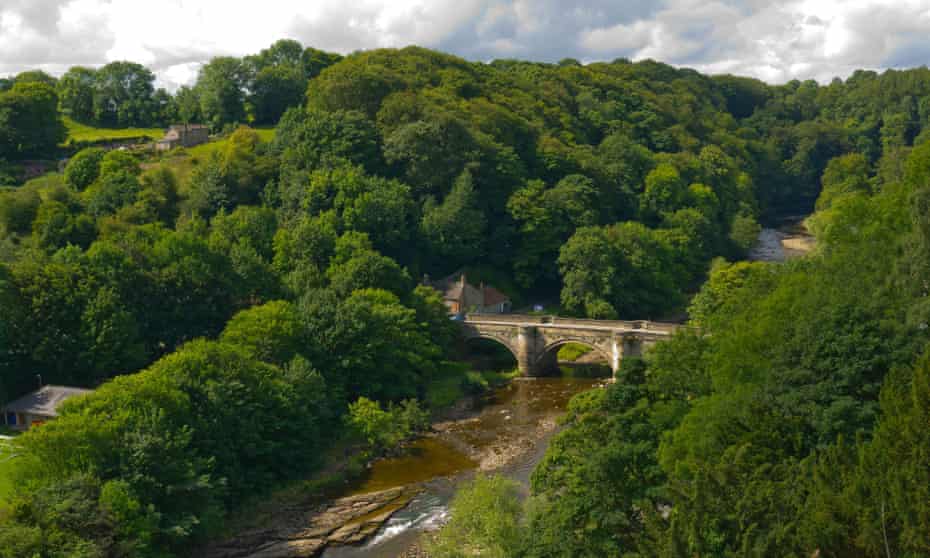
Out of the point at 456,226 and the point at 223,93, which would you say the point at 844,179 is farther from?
the point at 223,93

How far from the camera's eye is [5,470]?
3894 cm

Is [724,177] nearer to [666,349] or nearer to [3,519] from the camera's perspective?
[666,349]

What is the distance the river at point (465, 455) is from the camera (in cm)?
4084

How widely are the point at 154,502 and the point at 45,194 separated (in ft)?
144

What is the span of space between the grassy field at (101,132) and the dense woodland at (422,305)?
1962 millimetres

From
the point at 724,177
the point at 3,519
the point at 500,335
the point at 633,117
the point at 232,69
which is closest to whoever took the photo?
the point at 3,519

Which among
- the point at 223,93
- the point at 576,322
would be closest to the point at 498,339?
the point at 576,322

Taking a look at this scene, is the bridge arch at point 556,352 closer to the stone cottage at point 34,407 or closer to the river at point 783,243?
the stone cottage at point 34,407

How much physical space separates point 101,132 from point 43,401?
67803mm

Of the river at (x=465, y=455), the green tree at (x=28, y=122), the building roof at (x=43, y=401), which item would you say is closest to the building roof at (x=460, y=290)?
the river at (x=465, y=455)

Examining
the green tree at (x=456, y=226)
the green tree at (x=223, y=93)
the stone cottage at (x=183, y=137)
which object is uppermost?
the green tree at (x=223, y=93)

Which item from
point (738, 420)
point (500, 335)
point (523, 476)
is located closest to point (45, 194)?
point (500, 335)

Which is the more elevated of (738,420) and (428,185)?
(428,185)

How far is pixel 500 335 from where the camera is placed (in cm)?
6669
